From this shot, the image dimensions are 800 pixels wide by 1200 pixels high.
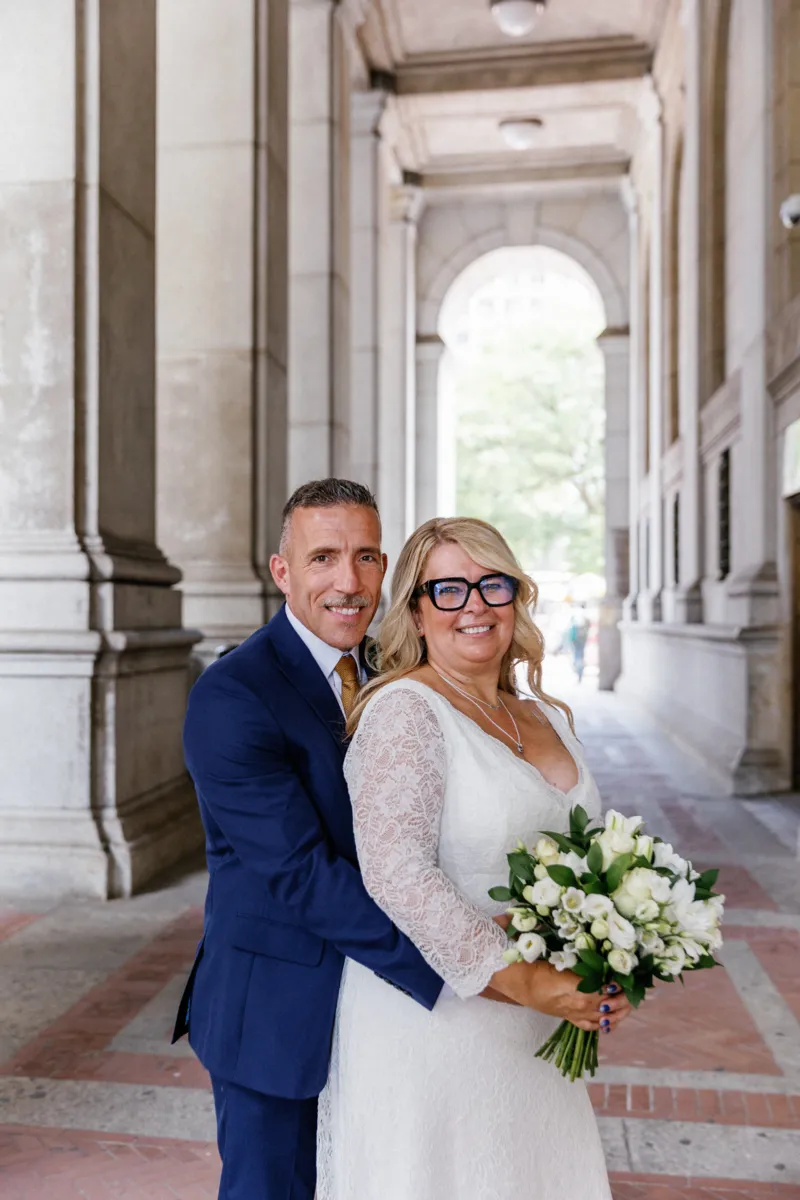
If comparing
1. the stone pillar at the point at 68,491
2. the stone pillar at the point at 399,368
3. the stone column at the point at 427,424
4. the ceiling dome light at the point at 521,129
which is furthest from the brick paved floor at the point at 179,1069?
the stone column at the point at 427,424

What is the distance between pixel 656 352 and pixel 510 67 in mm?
5544

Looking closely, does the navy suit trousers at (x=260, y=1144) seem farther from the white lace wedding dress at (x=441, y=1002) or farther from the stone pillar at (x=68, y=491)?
the stone pillar at (x=68, y=491)

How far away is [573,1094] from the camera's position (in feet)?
7.24

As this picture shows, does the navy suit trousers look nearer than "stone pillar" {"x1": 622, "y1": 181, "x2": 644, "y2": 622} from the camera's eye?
Yes

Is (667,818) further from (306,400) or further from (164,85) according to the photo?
(164,85)

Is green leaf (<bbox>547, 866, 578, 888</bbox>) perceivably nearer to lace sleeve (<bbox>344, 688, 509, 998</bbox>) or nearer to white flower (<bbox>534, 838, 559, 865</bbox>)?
white flower (<bbox>534, 838, 559, 865</bbox>)

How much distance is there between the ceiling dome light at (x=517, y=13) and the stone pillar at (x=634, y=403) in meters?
7.81

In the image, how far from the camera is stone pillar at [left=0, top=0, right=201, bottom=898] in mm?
6129

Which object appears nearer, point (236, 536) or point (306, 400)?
point (236, 536)

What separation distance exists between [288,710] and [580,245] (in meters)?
24.5

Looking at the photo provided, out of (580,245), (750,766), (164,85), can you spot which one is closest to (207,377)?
(164,85)

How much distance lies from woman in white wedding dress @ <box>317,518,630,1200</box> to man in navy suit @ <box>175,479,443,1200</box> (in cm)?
7

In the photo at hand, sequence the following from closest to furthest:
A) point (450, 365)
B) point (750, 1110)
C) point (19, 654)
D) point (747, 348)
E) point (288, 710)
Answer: point (288, 710) < point (750, 1110) < point (19, 654) < point (747, 348) < point (450, 365)

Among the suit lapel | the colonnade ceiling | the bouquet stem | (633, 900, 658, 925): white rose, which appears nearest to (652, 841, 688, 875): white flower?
(633, 900, 658, 925): white rose
